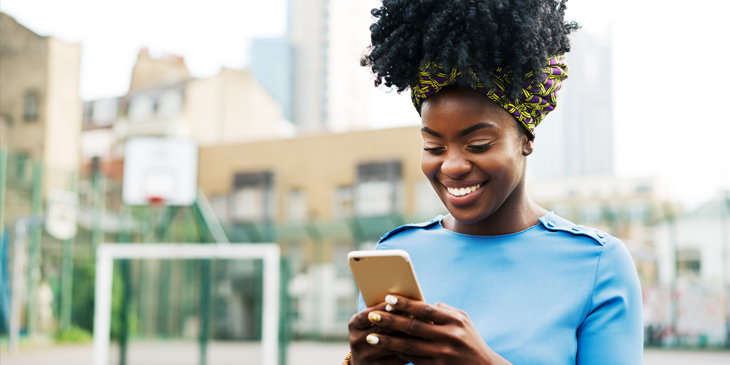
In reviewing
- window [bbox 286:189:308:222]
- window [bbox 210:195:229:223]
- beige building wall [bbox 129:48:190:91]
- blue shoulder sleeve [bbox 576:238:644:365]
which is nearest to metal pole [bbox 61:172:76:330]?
window [bbox 210:195:229:223]

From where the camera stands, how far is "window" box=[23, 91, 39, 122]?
16812 millimetres

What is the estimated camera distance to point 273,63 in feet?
312

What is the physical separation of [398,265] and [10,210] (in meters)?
15.9

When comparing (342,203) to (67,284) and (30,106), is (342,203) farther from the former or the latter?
(30,106)

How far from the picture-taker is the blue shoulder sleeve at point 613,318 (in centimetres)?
132

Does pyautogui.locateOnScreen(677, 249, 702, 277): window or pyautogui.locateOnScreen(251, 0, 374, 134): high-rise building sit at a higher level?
pyautogui.locateOnScreen(251, 0, 374, 134): high-rise building

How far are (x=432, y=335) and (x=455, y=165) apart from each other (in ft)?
1.15

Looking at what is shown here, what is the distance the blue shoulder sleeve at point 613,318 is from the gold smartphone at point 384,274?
0.34 meters

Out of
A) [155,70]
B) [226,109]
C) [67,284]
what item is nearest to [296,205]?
[226,109]

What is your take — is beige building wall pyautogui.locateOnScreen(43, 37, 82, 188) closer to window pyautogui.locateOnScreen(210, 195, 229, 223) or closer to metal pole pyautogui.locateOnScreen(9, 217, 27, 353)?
metal pole pyautogui.locateOnScreen(9, 217, 27, 353)

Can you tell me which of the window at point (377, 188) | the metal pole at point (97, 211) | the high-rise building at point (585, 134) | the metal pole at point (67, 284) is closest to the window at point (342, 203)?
the window at point (377, 188)

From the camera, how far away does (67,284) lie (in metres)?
17.3

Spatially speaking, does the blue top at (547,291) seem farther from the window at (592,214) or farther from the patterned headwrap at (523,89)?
the window at (592,214)

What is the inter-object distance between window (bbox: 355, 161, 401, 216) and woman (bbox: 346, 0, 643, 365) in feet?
70.0
